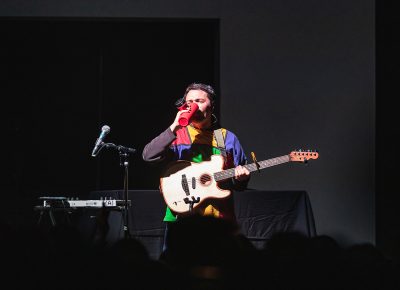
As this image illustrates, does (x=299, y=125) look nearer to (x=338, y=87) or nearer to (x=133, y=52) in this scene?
(x=338, y=87)

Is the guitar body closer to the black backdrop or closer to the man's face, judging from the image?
the man's face

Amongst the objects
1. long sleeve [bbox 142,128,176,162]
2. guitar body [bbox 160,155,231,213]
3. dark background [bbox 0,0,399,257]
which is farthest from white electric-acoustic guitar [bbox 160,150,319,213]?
dark background [bbox 0,0,399,257]

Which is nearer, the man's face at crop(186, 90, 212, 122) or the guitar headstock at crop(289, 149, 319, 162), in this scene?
A: the man's face at crop(186, 90, 212, 122)

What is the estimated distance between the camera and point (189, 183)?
11.5 feet

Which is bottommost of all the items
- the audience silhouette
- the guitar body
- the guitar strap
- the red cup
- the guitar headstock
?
A: the audience silhouette

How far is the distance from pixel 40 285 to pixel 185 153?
6.41 feet

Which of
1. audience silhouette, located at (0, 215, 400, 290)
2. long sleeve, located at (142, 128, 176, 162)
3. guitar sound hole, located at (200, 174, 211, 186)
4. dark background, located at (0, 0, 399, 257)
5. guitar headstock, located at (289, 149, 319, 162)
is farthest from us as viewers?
dark background, located at (0, 0, 399, 257)

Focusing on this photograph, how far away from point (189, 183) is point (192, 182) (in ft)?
0.06

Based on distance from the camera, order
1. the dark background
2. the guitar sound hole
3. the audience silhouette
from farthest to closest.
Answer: the dark background < the guitar sound hole < the audience silhouette

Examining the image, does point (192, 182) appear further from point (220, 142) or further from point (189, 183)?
point (220, 142)

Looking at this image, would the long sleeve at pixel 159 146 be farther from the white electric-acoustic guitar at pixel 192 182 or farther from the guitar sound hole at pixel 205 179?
the guitar sound hole at pixel 205 179

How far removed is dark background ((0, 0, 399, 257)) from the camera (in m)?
6.25

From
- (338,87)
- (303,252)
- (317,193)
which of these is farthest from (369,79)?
(303,252)

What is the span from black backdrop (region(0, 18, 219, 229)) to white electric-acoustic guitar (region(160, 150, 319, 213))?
2764 millimetres
